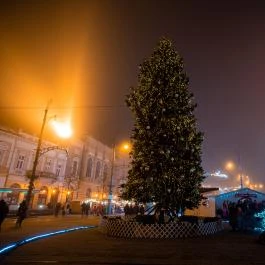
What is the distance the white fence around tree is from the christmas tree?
1.41m

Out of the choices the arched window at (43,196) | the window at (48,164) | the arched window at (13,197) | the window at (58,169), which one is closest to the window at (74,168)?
the window at (58,169)

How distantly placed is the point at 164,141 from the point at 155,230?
17.7 feet

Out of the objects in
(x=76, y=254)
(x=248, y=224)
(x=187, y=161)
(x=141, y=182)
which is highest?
(x=187, y=161)

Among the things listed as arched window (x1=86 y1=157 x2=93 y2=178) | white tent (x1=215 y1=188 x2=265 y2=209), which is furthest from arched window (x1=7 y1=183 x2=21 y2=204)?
white tent (x1=215 y1=188 x2=265 y2=209)

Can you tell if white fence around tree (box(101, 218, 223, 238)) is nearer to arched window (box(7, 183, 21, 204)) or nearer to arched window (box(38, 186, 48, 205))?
arched window (box(7, 183, 21, 204))

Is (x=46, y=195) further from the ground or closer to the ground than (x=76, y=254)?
further from the ground

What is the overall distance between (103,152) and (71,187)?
1456 centimetres

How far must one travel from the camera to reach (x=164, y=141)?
59.1ft

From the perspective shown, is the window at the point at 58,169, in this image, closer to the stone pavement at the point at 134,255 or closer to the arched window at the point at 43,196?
the arched window at the point at 43,196

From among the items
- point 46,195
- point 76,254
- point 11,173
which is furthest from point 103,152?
point 76,254

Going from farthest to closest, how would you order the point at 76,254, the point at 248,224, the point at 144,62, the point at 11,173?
the point at 11,173
the point at 248,224
the point at 144,62
the point at 76,254

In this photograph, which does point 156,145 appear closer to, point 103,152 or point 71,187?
point 71,187

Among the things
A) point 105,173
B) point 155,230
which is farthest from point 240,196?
point 105,173

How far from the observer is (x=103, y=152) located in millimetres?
66062
